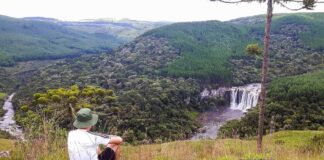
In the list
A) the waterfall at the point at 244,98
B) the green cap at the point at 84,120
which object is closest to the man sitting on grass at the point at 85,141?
the green cap at the point at 84,120

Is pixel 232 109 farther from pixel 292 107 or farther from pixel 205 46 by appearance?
pixel 205 46

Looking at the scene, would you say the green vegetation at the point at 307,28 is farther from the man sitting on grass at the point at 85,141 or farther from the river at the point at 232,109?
the man sitting on grass at the point at 85,141

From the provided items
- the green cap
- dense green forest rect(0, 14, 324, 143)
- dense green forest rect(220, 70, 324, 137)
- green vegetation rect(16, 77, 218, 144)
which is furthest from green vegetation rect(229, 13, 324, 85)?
the green cap

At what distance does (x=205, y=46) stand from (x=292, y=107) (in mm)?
78938

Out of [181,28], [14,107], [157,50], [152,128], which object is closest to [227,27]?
[181,28]

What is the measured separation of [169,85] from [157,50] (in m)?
48.8

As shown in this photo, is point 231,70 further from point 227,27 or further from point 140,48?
point 227,27

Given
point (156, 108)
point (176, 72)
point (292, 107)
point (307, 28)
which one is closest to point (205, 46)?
point (307, 28)

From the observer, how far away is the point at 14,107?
267 feet

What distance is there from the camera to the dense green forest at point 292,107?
2120 inches

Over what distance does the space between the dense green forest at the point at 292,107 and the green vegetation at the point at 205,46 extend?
23789mm

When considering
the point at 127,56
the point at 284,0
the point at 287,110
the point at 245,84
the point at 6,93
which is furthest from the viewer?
the point at 127,56

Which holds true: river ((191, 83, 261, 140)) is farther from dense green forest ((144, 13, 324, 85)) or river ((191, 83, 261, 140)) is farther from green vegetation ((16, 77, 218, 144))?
dense green forest ((144, 13, 324, 85))

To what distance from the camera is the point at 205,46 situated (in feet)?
465
